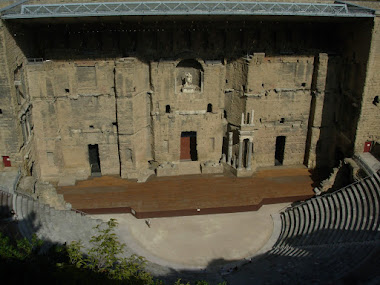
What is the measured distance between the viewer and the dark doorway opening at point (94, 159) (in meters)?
30.6

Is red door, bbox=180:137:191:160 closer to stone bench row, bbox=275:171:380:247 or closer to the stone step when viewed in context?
stone bench row, bbox=275:171:380:247

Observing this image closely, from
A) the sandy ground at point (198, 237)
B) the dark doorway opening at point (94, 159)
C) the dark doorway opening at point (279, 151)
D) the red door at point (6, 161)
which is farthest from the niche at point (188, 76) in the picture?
the red door at point (6, 161)

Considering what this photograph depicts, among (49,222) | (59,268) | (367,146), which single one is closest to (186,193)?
(49,222)

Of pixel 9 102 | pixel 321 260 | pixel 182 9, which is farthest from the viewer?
pixel 182 9

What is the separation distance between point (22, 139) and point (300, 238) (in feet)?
56.7

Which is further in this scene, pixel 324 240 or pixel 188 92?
pixel 188 92

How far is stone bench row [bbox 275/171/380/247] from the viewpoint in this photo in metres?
22.8

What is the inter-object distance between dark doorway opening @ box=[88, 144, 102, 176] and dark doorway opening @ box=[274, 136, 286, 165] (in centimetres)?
1331

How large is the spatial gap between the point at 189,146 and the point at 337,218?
39.7 feet

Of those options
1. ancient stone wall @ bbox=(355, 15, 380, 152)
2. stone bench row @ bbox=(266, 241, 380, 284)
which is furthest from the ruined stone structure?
stone bench row @ bbox=(266, 241, 380, 284)

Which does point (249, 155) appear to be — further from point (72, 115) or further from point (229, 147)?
point (72, 115)

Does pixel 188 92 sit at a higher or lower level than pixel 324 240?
higher

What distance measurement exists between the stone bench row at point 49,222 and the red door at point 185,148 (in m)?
9.19

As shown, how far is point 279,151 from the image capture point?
32781 millimetres
